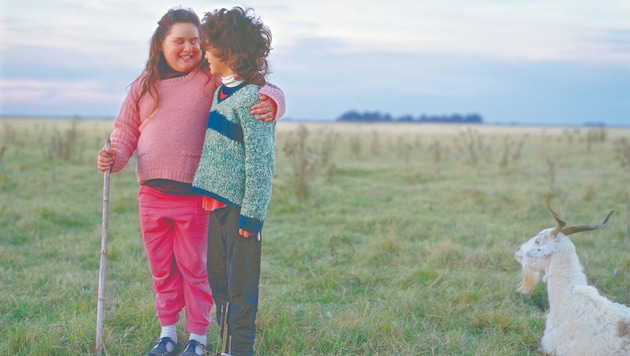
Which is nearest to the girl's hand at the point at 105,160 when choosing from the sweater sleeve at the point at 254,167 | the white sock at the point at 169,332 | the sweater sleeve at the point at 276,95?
the sweater sleeve at the point at 254,167

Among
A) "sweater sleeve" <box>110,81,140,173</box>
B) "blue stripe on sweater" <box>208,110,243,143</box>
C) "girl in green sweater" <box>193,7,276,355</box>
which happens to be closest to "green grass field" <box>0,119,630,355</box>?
"girl in green sweater" <box>193,7,276,355</box>

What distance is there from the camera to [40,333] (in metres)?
3.49

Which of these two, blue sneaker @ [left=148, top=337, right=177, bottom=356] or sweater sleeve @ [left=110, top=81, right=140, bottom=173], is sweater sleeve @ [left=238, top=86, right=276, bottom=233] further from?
blue sneaker @ [left=148, top=337, right=177, bottom=356]

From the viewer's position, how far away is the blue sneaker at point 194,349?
3.32 m

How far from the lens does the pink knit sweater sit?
314 centimetres

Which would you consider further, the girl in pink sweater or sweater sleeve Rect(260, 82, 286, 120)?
the girl in pink sweater

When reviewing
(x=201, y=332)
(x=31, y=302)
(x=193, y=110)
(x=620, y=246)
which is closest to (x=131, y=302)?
(x=31, y=302)

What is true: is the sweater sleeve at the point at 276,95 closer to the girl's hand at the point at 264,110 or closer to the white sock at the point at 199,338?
the girl's hand at the point at 264,110

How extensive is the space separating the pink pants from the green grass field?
0.36 meters

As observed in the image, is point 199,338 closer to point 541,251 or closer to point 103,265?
point 103,265

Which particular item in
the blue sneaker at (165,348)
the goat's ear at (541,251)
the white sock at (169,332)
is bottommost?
the blue sneaker at (165,348)

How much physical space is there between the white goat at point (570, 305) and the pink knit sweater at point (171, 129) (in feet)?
6.46

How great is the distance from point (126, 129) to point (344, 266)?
2.77 m

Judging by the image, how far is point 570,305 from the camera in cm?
354
